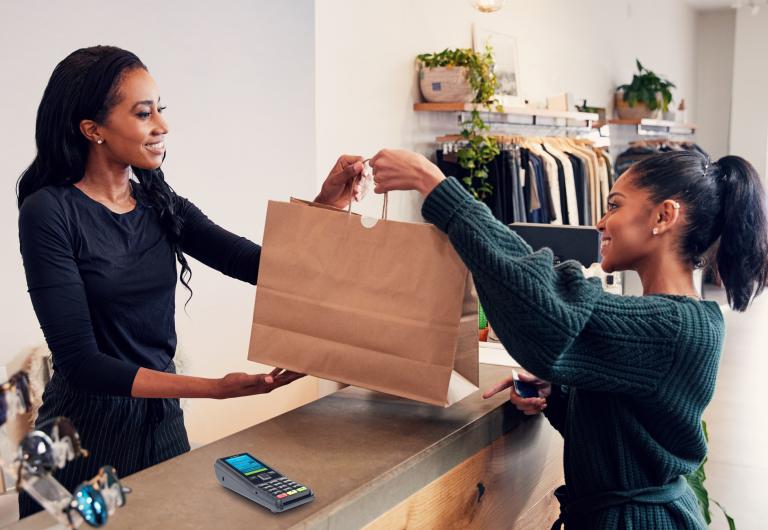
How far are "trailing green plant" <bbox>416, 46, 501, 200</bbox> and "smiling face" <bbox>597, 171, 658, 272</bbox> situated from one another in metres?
3.25

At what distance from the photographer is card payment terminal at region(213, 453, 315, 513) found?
108 centimetres

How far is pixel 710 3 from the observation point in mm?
9883

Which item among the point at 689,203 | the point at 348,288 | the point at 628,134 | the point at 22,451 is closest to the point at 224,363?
the point at 348,288

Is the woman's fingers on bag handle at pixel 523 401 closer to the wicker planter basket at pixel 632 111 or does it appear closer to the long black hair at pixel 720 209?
the long black hair at pixel 720 209

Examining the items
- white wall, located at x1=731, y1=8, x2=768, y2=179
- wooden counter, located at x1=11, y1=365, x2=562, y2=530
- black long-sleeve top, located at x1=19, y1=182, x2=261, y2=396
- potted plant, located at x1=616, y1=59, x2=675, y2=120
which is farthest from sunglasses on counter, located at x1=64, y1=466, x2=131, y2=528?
white wall, located at x1=731, y1=8, x2=768, y2=179

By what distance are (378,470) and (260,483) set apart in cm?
20

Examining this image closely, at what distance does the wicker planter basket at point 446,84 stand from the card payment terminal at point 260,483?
3.81 metres

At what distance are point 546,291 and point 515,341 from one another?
0.32ft

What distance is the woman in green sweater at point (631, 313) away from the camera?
1.24m

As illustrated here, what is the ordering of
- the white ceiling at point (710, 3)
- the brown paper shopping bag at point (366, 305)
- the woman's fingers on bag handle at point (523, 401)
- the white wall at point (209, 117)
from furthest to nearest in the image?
the white ceiling at point (710, 3)
the white wall at point (209, 117)
the woman's fingers on bag handle at point (523, 401)
the brown paper shopping bag at point (366, 305)

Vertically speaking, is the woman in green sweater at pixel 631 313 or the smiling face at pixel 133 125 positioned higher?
the smiling face at pixel 133 125

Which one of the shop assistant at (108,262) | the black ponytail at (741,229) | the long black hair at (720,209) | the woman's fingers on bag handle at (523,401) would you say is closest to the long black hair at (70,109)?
the shop assistant at (108,262)

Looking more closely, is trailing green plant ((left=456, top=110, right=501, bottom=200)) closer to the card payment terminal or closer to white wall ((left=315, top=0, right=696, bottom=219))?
white wall ((left=315, top=0, right=696, bottom=219))

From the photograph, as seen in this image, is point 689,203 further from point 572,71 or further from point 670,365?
point 572,71
